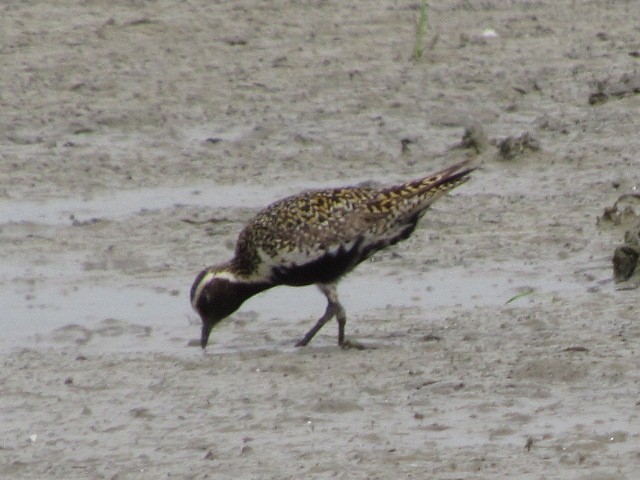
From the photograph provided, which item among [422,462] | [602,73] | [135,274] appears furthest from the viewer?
[602,73]

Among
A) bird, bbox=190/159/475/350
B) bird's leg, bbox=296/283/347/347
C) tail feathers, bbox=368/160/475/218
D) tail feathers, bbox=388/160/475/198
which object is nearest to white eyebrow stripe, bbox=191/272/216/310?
bird, bbox=190/159/475/350

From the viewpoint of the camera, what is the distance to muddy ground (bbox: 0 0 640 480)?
23.6 feet

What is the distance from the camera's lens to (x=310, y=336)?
8875 mm

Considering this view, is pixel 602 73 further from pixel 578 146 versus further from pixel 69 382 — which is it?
pixel 69 382

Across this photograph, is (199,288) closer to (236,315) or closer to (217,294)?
(217,294)

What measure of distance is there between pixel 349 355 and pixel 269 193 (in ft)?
10.9

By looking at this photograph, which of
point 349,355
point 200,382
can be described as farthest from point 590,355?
point 200,382

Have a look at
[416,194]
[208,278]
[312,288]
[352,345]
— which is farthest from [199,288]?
[312,288]

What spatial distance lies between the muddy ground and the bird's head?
0.13 meters

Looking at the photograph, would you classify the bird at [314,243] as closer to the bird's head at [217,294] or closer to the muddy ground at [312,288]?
the bird's head at [217,294]

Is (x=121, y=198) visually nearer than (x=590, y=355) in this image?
No

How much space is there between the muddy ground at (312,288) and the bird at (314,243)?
223mm

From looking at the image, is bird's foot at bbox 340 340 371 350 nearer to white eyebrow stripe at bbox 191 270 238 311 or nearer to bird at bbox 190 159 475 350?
bird at bbox 190 159 475 350

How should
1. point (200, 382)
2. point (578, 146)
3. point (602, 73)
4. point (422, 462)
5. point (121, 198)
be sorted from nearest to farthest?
point (422, 462)
point (200, 382)
point (121, 198)
point (578, 146)
point (602, 73)
